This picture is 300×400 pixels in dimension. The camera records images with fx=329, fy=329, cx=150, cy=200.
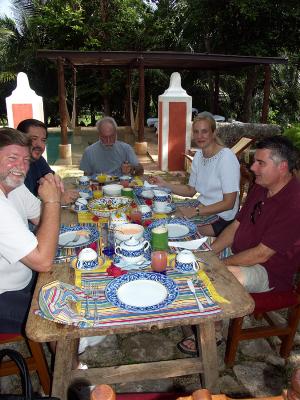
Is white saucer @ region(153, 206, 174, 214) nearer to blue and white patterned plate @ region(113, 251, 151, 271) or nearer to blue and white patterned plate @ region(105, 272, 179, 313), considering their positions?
blue and white patterned plate @ region(113, 251, 151, 271)

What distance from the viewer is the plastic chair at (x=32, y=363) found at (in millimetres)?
1987

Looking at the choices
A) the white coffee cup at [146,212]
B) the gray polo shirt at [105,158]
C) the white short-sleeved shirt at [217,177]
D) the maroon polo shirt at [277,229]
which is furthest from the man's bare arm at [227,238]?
the gray polo shirt at [105,158]

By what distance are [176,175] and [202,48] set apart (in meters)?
11.1

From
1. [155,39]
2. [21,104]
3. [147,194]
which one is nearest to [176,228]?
[147,194]

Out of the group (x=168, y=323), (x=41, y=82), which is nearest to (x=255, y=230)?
(x=168, y=323)

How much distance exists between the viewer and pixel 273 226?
212cm

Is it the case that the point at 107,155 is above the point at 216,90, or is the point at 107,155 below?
below

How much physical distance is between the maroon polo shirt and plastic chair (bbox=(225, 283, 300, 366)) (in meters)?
0.10

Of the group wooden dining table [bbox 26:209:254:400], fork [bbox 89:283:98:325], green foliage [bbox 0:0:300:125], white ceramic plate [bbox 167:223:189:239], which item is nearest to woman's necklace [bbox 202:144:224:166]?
white ceramic plate [bbox 167:223:189:239]

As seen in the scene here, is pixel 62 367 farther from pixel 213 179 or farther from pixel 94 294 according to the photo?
pixel 213 179

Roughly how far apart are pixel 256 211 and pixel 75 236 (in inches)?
52.0

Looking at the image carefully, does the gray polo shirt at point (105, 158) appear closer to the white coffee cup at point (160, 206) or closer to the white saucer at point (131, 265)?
the white coffee cup at point (160, 206)

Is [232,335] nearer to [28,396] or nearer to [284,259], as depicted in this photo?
[284,259]

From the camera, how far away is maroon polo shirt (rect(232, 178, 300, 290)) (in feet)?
6.86
